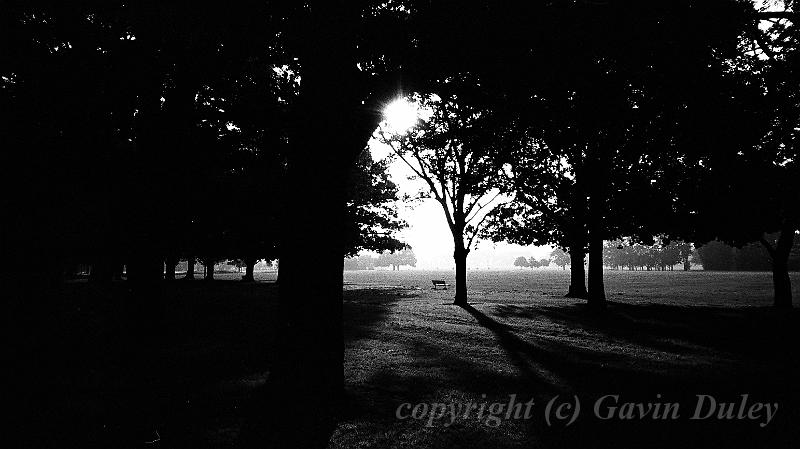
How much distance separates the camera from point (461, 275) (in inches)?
955

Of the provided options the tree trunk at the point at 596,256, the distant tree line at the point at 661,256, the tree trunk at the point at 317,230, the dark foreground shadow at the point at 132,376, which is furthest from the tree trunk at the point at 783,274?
the distant tree line at the point at 661,256

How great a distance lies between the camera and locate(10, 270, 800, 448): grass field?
499cm

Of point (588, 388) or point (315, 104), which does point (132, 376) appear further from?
point (588, 388)

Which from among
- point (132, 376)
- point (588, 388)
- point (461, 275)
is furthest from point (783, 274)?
point (132, 376)

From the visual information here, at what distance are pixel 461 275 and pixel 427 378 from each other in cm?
1719

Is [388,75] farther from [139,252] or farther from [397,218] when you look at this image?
[397,218]

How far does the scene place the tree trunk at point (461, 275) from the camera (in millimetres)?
23312

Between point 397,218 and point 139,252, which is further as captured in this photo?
point 397,218

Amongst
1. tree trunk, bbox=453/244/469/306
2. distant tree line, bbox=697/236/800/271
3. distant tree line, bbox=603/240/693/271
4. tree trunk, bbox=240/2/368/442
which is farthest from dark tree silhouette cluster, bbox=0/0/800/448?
distant tree line, bbox=603/240/693/271

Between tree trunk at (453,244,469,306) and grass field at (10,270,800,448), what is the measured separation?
8824 millimetres

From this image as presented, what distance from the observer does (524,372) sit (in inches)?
317

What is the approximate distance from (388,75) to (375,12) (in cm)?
209

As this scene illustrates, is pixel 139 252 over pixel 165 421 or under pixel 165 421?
over

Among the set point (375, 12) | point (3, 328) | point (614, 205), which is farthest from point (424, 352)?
point (614, 205)
